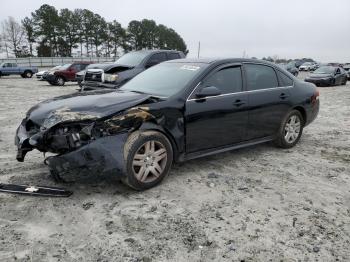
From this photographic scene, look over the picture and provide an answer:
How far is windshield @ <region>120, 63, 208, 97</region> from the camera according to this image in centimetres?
468

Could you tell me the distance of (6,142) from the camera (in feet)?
20.8

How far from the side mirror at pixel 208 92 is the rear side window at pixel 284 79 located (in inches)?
72.5

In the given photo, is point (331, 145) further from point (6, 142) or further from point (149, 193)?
point (6, 142)

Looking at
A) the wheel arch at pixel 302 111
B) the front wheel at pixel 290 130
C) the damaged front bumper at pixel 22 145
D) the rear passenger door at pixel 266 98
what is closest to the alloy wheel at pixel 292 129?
the front wheel at pixel 290 130

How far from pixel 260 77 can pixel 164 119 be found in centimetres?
211

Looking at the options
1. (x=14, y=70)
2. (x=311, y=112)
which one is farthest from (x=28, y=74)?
(x=311, y=112)

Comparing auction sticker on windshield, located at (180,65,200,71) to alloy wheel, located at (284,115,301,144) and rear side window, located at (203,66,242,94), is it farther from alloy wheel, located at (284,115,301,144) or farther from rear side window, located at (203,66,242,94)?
alloy wheel, located at (284,115,301,144)

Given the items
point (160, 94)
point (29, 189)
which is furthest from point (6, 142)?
point (160, 94)

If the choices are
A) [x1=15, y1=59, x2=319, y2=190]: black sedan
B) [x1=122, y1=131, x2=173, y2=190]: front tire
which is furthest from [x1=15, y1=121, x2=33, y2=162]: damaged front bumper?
[x1=122, y1=131, x2=173, y2=190]: front tire

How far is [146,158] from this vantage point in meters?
4.11

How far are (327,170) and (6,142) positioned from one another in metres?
5.46

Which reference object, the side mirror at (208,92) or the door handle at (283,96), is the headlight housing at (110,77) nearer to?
the door handle at (283,96)

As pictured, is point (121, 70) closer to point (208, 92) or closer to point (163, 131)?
point (208, 92)

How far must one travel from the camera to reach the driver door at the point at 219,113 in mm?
4543
